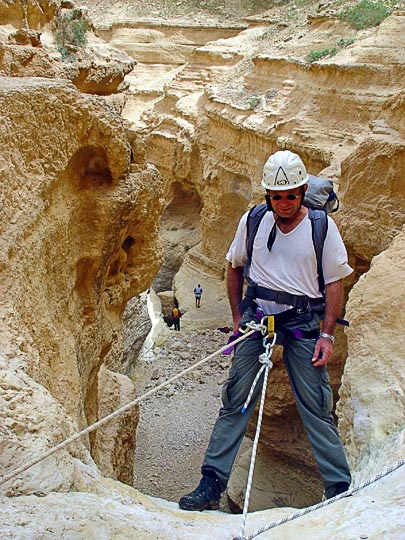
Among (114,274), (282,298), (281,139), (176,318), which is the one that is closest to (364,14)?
(281,139)

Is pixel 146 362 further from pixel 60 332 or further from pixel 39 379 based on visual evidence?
pixel 39 379

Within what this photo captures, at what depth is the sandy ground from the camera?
26.9ft

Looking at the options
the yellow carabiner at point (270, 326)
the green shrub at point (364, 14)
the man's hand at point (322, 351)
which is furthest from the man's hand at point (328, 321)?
the green shrub at point (364, 14)

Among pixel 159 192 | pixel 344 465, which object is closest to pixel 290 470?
pixel 159 192

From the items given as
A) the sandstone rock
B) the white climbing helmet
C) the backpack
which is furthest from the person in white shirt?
the white climbing helmet

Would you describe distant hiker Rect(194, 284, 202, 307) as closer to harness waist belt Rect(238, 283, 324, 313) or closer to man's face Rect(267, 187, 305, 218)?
harness waist belt Rect(238, 283, 324, 313)

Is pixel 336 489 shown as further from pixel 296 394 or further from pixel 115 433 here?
pixel 115 433

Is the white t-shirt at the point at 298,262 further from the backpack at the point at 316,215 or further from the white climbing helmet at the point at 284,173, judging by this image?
the white climbing helmet at the point at 284,173

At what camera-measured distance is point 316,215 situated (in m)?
3.54

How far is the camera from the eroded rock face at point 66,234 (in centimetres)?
333

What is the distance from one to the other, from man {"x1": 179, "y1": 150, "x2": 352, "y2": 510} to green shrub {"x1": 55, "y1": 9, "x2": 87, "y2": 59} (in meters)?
9.28

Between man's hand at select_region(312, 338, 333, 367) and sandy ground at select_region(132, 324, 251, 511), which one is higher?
man's hand at select_region(312, 338, 333, 367)

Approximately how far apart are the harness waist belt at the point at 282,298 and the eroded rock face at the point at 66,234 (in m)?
1.27

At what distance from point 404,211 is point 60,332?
4205mm
